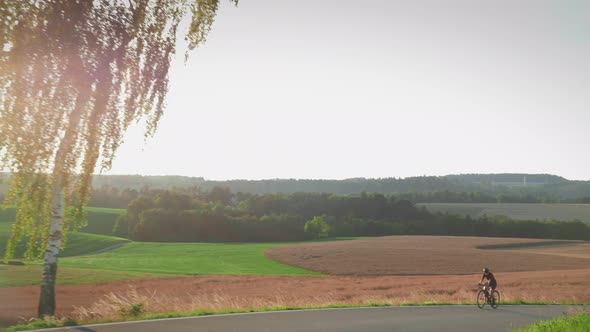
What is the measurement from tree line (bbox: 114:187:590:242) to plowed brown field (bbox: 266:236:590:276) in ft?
69.5

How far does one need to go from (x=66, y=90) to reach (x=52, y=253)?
5169 millimetres

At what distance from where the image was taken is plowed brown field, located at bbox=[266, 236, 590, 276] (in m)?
49.6

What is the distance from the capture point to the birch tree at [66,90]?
11.2 m

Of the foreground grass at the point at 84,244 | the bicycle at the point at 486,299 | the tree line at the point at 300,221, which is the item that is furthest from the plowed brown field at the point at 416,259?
the bicycle at the point at 486,299

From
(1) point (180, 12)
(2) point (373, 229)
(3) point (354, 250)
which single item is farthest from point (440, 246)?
(1) point (180, 12)

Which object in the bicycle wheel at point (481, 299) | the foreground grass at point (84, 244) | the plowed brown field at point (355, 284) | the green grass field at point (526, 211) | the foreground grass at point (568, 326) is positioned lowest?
the foreground grass at point (84, 244)

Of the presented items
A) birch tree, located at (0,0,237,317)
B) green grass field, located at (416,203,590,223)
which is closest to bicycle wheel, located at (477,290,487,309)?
birch tree, located at (0,0,237,317)

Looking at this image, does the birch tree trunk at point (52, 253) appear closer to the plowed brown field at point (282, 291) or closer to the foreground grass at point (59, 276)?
the plowed brown field at point (282, 291)

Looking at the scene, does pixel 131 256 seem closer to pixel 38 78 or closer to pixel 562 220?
pixel 38 78

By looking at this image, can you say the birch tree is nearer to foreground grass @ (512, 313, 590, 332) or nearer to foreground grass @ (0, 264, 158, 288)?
foreground grass @ (512, 313, 590, 332)

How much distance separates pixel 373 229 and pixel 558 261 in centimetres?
4648

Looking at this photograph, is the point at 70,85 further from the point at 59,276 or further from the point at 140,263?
the point at 140,263

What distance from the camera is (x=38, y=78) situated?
11.3 m

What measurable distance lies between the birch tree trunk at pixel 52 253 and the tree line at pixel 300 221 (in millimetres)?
72305
